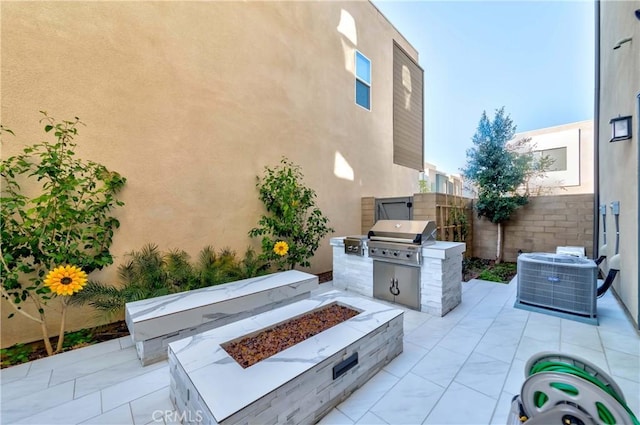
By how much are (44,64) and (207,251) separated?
2.82 meters

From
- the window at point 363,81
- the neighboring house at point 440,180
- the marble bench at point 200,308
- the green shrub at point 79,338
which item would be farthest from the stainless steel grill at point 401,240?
the neighboring house at point 440,180

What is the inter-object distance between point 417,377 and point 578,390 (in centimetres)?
123

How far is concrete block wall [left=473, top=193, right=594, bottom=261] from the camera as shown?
5.27 metres

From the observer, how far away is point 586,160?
11.3 m

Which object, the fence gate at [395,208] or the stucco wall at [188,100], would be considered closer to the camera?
the stucco wall at [188,100]

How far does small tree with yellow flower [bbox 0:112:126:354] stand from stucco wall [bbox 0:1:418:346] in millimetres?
219

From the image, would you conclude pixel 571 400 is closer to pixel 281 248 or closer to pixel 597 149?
pixel 281 248

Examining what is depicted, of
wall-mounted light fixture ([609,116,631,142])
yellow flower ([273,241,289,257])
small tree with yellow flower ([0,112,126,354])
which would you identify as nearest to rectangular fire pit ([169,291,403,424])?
small tree with yellow flower ([0,112,126,354])

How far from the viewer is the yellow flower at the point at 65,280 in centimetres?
230

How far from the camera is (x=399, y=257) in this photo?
3.61 meters

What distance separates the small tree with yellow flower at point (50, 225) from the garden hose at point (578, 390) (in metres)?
3.62

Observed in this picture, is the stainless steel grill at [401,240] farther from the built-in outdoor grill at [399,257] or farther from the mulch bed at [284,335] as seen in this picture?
the mulch bed at [284,335]

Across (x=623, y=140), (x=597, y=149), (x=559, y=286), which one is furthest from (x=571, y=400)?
(x=597, y=149)

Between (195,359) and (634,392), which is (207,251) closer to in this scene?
(195,359)
